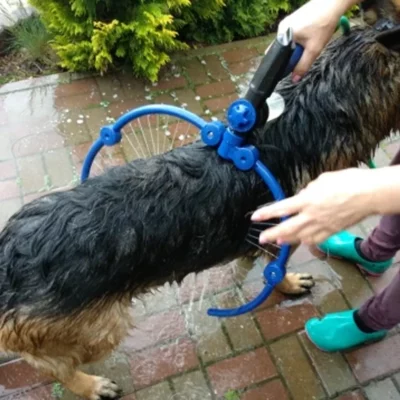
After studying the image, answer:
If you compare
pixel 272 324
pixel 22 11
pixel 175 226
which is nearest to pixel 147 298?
pixel 272 324

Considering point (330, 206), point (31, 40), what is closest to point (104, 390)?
point (330, 206)

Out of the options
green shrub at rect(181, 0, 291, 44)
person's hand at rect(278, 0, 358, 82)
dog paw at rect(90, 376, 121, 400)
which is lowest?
dog paw at rect(90, 376, 121, 400)

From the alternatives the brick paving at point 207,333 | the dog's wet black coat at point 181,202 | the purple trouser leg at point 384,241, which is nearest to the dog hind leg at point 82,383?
the brick paving at point 207,333

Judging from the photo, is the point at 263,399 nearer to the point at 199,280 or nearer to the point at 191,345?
the point at 191,345

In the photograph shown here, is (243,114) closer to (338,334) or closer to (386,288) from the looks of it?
(386,288)

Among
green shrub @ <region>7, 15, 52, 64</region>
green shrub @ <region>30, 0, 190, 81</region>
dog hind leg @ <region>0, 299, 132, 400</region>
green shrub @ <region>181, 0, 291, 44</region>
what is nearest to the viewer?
dog hind leg @ <region>0, 299, 132, 400</region>

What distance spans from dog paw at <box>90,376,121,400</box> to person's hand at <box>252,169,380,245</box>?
169cm

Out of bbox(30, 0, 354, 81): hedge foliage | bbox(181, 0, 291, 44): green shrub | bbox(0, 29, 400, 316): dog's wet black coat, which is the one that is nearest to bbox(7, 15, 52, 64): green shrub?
bbox(30, 0, 354, 81): hedge foliage

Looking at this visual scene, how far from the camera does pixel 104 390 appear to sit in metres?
2.95

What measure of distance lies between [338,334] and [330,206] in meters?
1.67

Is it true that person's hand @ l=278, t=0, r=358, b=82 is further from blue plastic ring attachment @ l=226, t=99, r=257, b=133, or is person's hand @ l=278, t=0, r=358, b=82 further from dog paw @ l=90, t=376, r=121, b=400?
dog paw @ l=90, t=376, r=121, b=400

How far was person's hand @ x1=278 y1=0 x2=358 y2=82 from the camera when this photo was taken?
2.25m

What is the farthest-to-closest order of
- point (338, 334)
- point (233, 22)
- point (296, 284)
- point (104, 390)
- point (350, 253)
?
1. point (233, 22)
2. point (350, 253)
3. point (296, 284)
4. point (338, 334)
5. point (104, 390)

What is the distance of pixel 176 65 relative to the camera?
4.92m
